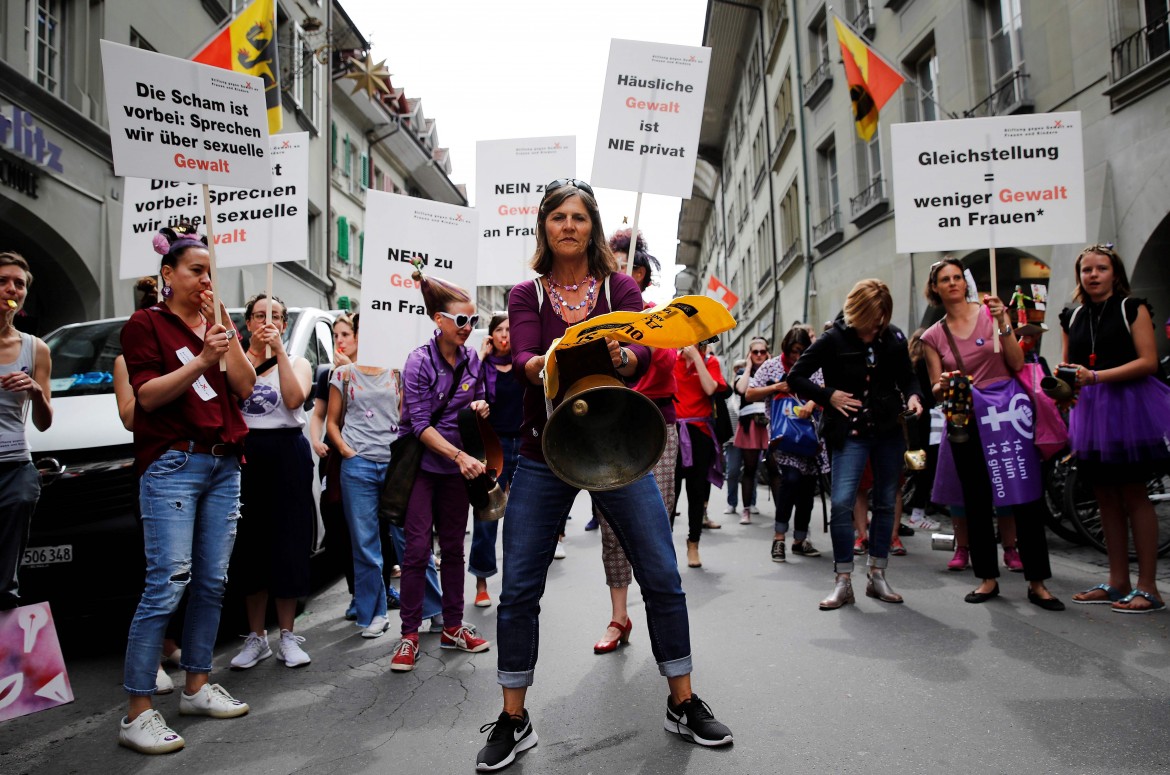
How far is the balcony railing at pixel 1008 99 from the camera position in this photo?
1208 centimetres

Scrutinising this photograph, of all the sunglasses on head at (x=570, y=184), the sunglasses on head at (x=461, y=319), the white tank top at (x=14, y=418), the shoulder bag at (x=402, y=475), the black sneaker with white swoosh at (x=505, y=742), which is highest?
the sunglasses on head at (x=570, y=184)

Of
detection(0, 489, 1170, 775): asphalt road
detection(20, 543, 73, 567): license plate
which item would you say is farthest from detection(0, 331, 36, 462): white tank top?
detection(0, 489, 1170, 775): asphalt road

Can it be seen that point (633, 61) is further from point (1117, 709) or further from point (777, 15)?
point (777, 15)

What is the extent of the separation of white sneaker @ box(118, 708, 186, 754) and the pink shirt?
14.5ft

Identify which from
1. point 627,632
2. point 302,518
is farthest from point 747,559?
point 302,518

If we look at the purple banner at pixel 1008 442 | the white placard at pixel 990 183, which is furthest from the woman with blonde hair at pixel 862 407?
the white placard at pixel 990 183

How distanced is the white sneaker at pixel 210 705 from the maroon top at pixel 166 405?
3.25 ft

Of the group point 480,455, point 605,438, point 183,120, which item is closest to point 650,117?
point 480,455

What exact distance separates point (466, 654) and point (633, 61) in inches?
151

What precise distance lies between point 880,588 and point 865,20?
16.2 meters

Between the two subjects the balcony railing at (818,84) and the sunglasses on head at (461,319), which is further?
the balcony railing at (818,84)

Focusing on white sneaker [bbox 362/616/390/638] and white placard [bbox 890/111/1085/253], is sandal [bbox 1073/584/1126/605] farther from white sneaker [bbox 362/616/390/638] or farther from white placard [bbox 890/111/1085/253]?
white sneaker [bbox 362/616/390/638]

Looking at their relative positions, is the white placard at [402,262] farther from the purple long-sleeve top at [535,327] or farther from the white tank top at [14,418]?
the purple long-sleeve top at [535,327]

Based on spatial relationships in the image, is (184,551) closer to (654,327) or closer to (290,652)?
(290,652)
